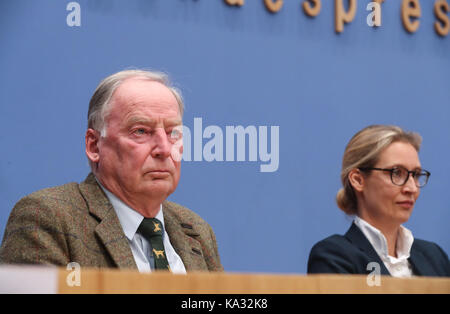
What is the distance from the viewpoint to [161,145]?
6.75 feet

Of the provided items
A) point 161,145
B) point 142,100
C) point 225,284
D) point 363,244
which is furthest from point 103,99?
point 225,284

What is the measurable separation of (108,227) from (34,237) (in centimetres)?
22

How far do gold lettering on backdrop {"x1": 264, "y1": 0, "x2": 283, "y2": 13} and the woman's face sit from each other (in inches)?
34.5

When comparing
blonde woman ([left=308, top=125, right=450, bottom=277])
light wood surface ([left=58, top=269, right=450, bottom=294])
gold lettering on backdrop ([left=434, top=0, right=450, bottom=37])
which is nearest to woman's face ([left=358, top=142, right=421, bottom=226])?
blonde woman ([left=308, top=125, right=450, bottom=277])

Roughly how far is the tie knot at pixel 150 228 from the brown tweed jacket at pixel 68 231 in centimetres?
10

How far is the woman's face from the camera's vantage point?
8.29 feet

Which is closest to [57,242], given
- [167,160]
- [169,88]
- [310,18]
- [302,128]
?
[167,160]

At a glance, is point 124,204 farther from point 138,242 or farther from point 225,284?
point 225,284

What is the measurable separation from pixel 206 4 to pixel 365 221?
113cm

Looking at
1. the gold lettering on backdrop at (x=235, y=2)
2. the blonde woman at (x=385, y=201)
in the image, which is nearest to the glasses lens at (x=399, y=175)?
the blonde woman at (x=385, y=201)

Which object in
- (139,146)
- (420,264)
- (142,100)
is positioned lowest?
(420,264)

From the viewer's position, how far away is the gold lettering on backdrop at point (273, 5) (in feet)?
9.96

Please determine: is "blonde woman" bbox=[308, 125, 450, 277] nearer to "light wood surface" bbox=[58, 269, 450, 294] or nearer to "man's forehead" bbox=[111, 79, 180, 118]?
"man's forehead" bbox=[111, 79, 180, 118]
